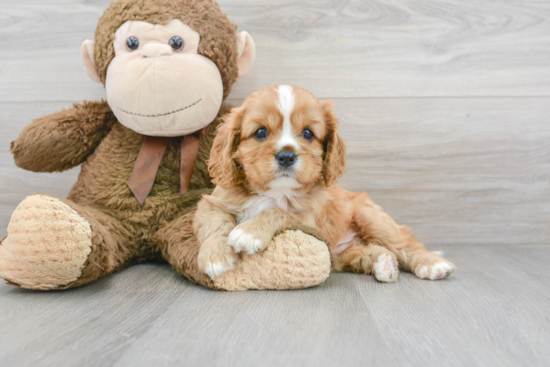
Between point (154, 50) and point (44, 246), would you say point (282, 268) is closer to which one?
point (44, 246)

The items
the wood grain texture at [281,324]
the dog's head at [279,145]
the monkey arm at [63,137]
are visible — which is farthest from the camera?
the monkey arm at [63,137]

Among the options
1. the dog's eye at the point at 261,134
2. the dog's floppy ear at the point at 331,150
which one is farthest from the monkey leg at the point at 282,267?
the dog's eye at the point at 261,134

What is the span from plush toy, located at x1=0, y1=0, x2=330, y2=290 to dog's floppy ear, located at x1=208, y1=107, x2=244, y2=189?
241 mm

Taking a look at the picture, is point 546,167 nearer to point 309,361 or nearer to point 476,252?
point 476,252

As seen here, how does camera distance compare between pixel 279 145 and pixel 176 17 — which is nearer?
pixel 279 145

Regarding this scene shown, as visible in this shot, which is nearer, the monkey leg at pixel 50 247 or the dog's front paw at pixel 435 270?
the monkey leg at pixel 50 247

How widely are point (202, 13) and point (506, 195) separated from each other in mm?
1880

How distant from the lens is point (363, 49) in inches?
90.1

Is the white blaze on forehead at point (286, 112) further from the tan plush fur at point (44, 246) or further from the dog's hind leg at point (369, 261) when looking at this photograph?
the tan plush fur at point (44, 246)

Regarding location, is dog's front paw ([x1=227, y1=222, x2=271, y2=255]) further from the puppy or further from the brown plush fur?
the brown plush fur

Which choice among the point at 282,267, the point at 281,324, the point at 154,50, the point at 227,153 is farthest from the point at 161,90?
the point at 281,324

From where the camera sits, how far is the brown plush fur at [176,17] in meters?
1.75

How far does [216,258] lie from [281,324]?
0.35 m

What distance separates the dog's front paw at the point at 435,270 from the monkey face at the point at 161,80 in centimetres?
109
